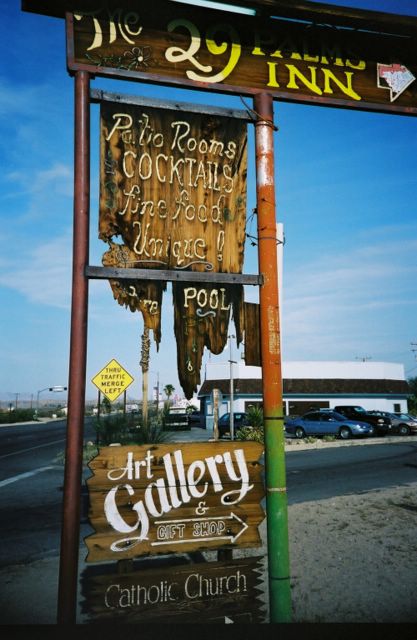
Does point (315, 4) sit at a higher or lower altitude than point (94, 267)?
higher

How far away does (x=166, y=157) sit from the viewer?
3564 millimetres

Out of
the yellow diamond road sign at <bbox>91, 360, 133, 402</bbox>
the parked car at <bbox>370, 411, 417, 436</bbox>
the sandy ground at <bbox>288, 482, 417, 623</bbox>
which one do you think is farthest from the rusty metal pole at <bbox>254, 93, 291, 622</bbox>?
the parked car at <bbox>370, 411, 417, 436</bbox>

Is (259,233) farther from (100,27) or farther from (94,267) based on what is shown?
(100,27)

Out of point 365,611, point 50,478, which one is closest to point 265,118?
point 365,611

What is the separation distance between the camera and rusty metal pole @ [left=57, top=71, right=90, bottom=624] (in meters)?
2.94

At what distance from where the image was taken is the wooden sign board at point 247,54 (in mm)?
3467

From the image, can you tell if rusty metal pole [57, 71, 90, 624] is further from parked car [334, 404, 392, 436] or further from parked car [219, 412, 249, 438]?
parked car [334, 404, 392, 436]

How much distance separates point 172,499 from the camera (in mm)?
3186

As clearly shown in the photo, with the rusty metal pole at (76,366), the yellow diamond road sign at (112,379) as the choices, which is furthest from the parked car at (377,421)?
the rusty metal pole at (76,366)

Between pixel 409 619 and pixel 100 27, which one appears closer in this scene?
pixel 100 27

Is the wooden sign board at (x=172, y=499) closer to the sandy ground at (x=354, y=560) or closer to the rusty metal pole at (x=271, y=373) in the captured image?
the rusty metal pole at (x=271, y=373)

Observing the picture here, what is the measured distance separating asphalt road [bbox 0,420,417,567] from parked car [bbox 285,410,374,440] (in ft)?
13.4

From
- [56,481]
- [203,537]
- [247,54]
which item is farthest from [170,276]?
[56,481]

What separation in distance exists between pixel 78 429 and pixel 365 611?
3.34 metres
